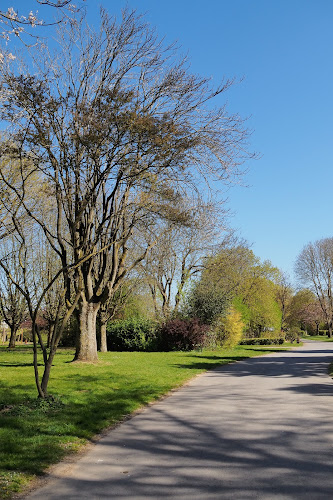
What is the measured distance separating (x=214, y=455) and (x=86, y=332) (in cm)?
1185

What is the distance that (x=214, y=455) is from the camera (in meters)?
5.18

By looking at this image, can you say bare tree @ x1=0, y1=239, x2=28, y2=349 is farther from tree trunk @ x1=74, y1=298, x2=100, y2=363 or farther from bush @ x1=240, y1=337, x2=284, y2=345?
bush @ x1=240, y1=337, x2=284, y2=345

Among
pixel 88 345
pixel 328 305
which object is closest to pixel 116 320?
pixel 88 345

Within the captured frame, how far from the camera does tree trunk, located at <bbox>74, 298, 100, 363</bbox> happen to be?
16.3 metres

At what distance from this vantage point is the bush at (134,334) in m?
28.6

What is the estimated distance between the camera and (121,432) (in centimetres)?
643

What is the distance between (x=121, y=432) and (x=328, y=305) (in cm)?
6466

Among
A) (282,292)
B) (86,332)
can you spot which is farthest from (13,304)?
(282,292)

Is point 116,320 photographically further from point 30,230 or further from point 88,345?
point 88,345

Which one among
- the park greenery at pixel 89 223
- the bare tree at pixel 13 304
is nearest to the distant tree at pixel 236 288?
the park greenery at pixel 89 223

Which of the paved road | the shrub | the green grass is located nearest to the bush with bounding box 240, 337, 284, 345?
the shrub

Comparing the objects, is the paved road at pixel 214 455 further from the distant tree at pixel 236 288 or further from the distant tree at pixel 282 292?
the distant tree at pixel 282 292

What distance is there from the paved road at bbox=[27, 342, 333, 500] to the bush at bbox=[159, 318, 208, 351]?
17407 mm

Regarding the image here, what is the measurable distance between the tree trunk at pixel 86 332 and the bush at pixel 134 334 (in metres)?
12.2
